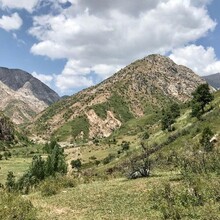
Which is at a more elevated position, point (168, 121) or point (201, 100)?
point (201, 100)

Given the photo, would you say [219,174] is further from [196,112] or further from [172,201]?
[196,112]

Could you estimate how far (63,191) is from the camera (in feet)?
148

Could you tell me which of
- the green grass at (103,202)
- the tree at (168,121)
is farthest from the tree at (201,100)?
the green grass at (103,202)

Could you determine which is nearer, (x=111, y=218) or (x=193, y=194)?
(x=111, y=218)

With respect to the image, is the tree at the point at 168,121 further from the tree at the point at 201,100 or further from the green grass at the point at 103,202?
the green grass at the point at 103,202

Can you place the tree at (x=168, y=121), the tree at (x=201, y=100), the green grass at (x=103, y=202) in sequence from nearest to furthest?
the green grass at (x=103, y=202) → the tree at (x=201, y=100) → the tree at (x=168, y=121)

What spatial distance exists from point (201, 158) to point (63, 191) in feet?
52.5

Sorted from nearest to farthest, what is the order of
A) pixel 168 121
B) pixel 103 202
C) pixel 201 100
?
pixel 103 202 < pixel 201 100 < pixel 168 121

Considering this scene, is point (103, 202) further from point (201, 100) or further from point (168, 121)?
point (168, 121)

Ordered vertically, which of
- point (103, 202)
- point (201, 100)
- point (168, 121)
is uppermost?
point (201, 100)

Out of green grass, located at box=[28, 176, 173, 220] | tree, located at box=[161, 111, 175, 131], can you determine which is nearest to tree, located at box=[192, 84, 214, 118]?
tree, located at box=[161, 111, 175, 131]

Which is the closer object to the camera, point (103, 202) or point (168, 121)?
point (103, 202)

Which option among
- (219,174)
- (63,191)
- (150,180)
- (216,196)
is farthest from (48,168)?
(216,196)

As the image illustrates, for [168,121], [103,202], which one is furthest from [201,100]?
[103,202]
